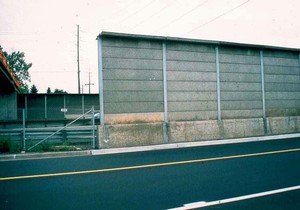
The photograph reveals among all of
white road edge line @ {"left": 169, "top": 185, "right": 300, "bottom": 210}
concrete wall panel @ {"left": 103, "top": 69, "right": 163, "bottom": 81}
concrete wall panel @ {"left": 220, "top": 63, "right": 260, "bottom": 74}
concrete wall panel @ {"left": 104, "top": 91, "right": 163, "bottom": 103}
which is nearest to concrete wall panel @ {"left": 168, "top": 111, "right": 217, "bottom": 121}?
concrete wall panel @ {"left": 104, "top": 91, "right": 163, "bottom": 103}

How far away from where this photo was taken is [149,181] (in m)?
5.47

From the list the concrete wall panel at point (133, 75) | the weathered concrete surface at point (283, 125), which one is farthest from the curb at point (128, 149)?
the concrete wall panel at point (133, 75)

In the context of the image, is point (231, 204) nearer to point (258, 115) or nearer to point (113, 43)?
point (113, 43)

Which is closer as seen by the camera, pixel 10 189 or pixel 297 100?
pixel 10 189

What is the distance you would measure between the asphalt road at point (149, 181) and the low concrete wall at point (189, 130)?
7.41ft

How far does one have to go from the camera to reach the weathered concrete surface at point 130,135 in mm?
10250

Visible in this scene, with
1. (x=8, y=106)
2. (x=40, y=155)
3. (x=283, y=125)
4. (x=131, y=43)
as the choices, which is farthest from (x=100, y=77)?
(x=8, y=106)

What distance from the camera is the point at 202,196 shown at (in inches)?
176

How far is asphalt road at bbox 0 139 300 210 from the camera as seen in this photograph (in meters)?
4.20

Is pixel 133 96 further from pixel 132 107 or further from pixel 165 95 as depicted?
pixel 165 95

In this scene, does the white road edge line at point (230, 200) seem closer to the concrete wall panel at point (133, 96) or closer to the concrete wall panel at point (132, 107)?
the concrete wall panel at point (132, 107)

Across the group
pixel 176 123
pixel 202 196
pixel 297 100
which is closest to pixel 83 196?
pixel 202 196

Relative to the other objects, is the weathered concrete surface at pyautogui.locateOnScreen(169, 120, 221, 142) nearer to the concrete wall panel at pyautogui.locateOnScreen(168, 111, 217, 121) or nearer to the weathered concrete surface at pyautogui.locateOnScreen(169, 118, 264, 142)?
the weathered concrete surface at pyautogui.locateOnScreen(169, 118, 264, 142)

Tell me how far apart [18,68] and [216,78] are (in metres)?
103
